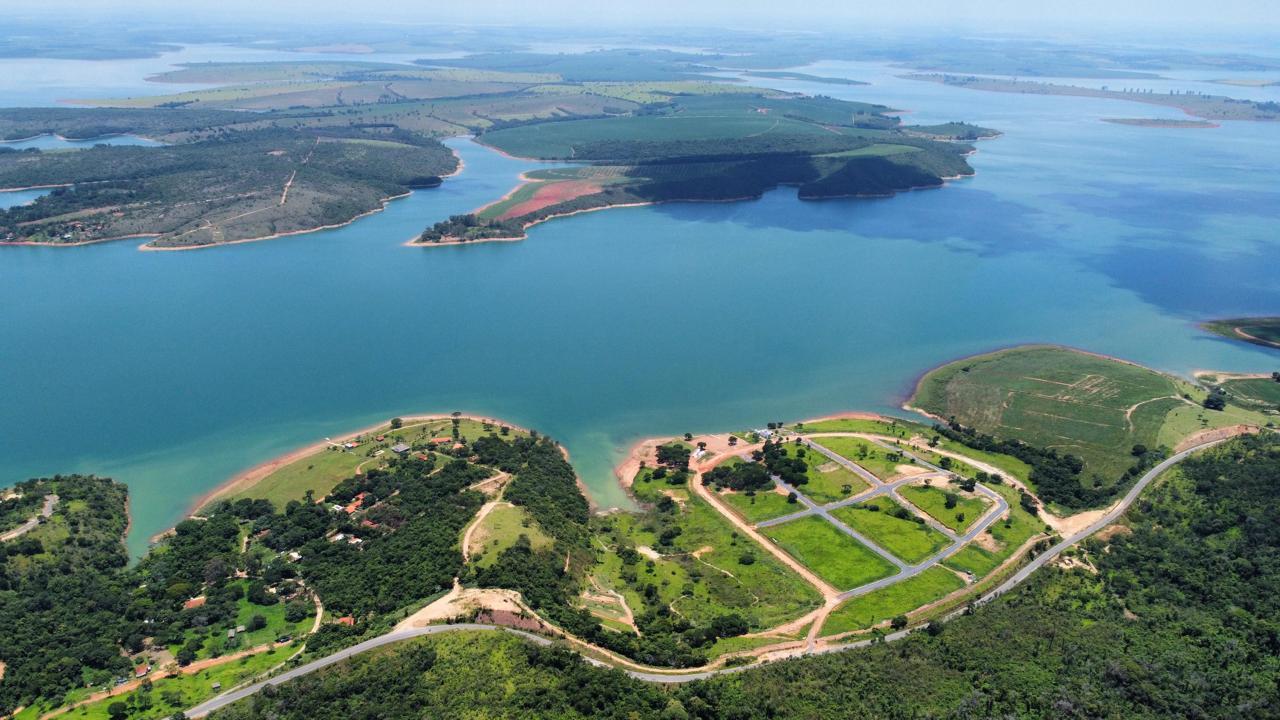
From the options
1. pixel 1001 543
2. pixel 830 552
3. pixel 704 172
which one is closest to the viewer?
pixel 830 552

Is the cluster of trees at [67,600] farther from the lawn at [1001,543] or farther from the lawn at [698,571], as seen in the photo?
the lawn at [1001,543]

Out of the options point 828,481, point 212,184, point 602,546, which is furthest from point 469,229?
point 602,546

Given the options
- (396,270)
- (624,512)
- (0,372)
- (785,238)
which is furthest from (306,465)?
(785,238)

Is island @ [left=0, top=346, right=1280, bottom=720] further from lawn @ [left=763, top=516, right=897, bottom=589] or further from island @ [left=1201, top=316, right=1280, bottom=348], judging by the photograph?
island @ [left=1201, top=316, right=1280, bottom=348]

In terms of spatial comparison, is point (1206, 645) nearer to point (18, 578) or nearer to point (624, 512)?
point (624, 512)

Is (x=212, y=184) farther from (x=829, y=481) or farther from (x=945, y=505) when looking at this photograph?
(x=945, y=505)

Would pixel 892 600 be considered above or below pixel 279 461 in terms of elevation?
above

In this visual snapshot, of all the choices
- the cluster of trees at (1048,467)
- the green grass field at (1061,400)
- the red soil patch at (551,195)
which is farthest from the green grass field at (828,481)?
the red soil patch at (551,195)
